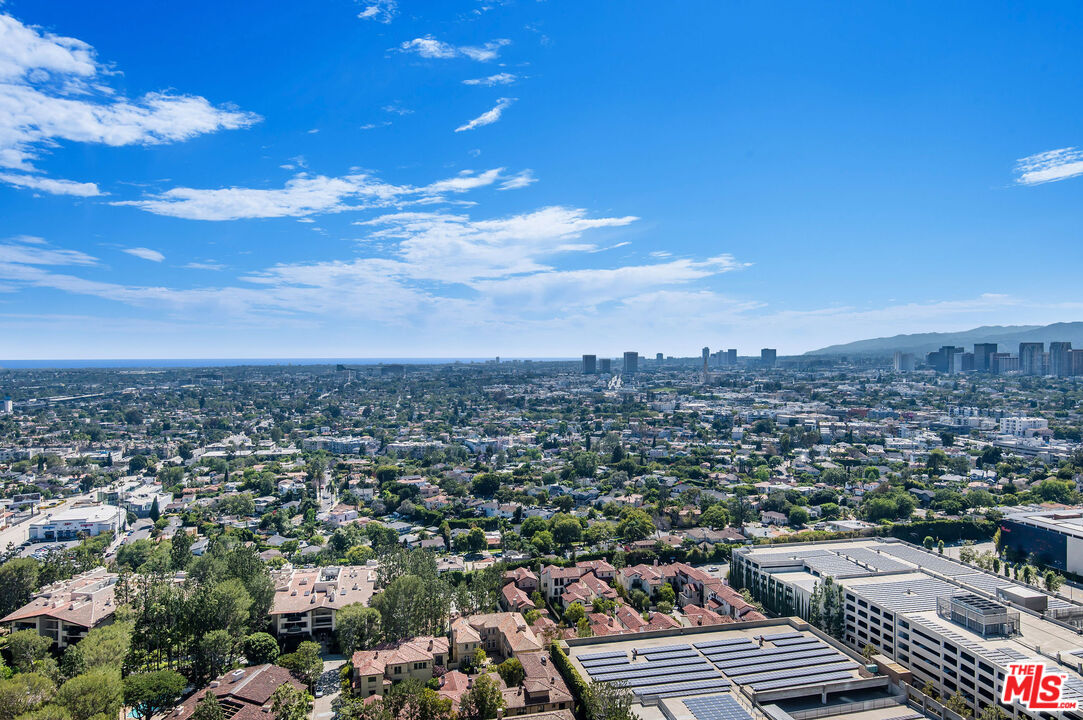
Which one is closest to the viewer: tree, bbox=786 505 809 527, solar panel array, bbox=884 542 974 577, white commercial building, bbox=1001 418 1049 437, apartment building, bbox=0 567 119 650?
apartment building, bbox=0 567 119 650

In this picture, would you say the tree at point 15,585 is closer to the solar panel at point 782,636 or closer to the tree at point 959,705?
the solar panel at point 782,636

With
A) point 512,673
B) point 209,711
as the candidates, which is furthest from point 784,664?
point 209,711

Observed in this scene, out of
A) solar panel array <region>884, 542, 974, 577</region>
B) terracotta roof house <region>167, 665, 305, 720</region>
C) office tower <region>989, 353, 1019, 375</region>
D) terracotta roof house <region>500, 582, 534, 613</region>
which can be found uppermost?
office tower <region>989, 353, 1019, 375</region>

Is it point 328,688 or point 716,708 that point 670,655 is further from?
point 328,688

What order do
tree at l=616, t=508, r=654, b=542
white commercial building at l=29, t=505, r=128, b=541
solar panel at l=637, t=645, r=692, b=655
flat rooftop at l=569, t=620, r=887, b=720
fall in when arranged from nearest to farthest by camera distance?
flat rooftop at l=569, t=620, r=887, b=720
solar panel at l=637, t=645, r=692, b=655
tree at l=616, t=508, r=654, b=542
white commercial building at l=29, t=505, r=128, b=541

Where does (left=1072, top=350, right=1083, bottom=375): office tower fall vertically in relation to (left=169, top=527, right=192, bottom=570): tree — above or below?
above

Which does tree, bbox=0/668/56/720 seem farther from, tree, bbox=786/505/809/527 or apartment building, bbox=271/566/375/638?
tree, bbox=786/505/809/527

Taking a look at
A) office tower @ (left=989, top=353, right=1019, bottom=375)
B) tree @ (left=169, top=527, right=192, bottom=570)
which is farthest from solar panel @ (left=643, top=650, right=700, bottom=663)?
office tower @ (left=989, top=353, right=1019, bottom=375)
